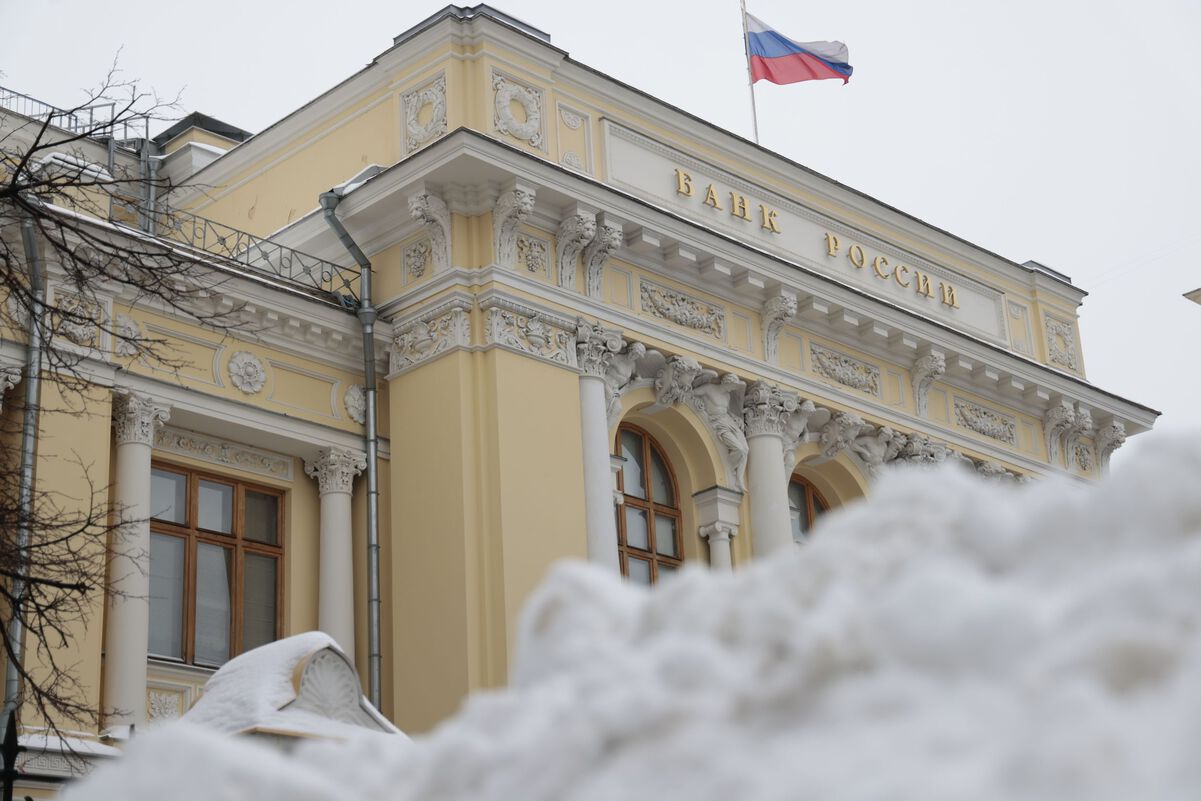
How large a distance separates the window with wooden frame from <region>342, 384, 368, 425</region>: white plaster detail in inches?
36.1

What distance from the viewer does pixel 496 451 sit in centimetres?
1523

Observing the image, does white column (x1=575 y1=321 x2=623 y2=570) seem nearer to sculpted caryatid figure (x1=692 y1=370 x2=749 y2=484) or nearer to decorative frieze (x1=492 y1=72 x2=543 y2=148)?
sculpted caryatid figure (x1=692 y1=370 x2=749 y2=484)

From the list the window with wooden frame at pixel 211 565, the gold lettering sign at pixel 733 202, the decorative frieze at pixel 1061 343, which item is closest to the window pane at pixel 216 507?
the window with wooden frame at pixel 211 565

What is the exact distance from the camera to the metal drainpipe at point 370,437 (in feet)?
49.6

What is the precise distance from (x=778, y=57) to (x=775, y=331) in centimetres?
493

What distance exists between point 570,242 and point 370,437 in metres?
2.42

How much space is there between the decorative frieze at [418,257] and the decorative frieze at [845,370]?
14.5 ft

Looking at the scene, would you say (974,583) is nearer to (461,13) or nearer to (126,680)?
(126,680)

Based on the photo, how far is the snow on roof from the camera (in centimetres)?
271

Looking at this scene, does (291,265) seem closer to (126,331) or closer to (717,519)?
(126,331)

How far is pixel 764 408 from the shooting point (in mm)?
17766

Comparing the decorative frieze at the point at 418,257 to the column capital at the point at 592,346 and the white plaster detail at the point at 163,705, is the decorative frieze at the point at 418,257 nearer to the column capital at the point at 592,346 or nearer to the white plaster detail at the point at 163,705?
the column capital at the point at 592,346

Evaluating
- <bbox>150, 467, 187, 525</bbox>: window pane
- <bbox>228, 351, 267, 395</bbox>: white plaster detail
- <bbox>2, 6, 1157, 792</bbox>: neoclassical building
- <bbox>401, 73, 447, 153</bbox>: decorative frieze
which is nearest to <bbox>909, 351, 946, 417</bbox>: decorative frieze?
<bbox>2, 6, 1157, 792</bbox>: neoclassical building

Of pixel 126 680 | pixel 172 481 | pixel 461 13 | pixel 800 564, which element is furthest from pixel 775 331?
pixel 800 564
